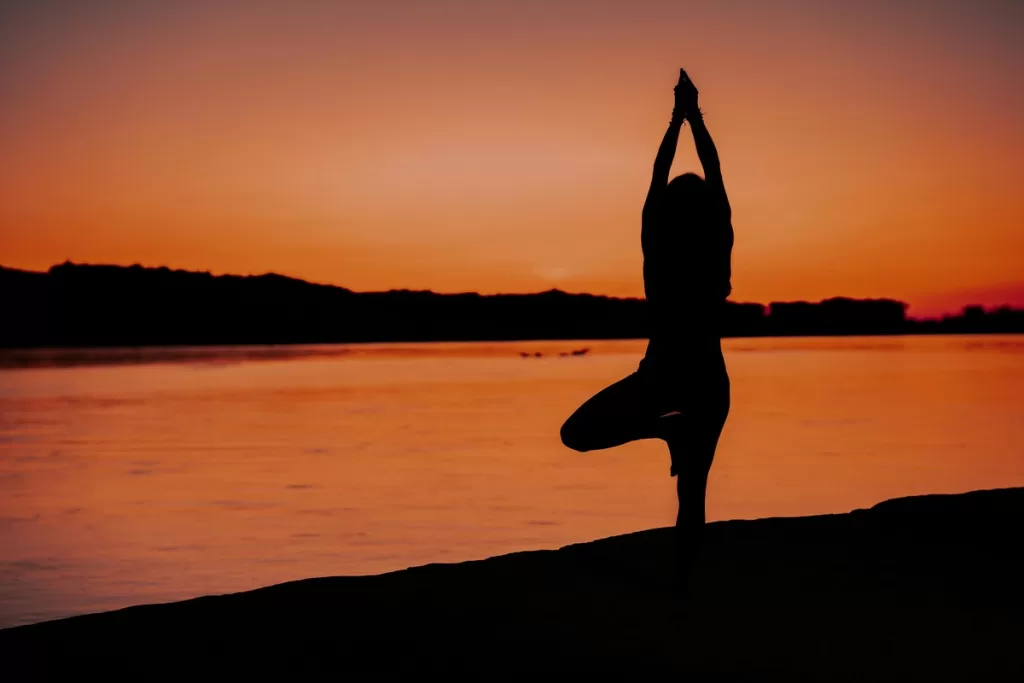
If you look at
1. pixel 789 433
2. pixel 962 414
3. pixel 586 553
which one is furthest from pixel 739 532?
pixel 962 414

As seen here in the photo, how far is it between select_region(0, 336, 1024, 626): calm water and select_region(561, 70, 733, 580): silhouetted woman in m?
7.68

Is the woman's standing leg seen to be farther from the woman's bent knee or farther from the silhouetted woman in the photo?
the woman's bent knee

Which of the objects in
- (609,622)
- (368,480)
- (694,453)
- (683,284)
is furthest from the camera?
(368,480)

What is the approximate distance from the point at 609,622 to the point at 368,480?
15.4 meters

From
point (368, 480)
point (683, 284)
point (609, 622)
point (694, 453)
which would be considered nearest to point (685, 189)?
point (683, 284)

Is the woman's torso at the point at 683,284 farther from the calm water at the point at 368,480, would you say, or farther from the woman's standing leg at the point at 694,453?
the calm water at the point at 368,480

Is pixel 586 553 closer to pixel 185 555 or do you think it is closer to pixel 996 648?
pixel 996 648

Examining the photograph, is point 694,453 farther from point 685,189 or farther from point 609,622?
point 685,189

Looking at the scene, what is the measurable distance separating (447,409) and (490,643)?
35.6m

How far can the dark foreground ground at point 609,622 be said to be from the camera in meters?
5.66

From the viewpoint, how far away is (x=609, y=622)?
636cm

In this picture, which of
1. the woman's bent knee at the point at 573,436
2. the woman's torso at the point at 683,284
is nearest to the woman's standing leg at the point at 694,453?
the woman's torso at the point at 683,284

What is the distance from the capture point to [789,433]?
99.9ft

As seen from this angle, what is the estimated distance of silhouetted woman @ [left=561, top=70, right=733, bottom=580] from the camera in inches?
259
